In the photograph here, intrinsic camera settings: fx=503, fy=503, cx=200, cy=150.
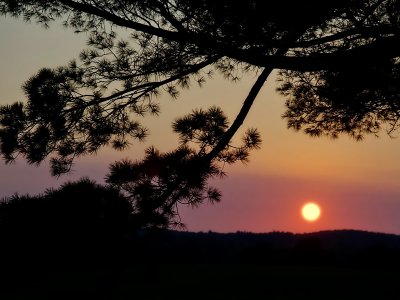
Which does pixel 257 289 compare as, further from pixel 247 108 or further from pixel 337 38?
pixel 337 38

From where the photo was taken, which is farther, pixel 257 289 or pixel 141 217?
pixel 257 289

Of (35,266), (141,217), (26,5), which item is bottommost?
(35,266)

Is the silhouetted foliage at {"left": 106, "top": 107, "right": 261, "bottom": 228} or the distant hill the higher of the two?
the distant hill

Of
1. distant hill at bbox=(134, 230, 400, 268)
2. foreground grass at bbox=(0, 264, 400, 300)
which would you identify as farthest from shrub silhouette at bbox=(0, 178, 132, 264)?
distant hill at bbox=(134, 230, 400, 268)

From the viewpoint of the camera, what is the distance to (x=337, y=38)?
403cm

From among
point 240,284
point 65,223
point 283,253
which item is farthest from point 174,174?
point 283,253

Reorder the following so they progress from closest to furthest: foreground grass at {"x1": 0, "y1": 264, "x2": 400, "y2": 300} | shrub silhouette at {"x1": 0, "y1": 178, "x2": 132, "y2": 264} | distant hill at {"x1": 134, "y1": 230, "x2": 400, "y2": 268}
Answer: shrub silhouette at {"x1": 0, "y1": 178, "x2": 132, "y2": 264}
foreground grass at {"x1": 0, "y1": 264, "x2": 400, "y2": 300}
distant hill at {"x1": 134, "y1": 230, "x2": 400, "y2": 268}

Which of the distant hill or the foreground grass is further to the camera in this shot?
the distant hill

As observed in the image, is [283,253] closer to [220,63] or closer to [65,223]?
[220,63]

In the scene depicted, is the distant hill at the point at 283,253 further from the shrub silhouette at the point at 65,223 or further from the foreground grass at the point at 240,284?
the shrub silhouette at the point at 65,223

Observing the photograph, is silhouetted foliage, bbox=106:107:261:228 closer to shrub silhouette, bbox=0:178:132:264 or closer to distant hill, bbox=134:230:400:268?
shrub silhouette, bbox=0:178:132:264

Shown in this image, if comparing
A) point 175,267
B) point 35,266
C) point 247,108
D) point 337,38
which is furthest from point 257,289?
point 35,266

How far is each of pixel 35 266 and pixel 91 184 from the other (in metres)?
0.58

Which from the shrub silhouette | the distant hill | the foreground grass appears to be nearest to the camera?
the shrub silhouette
